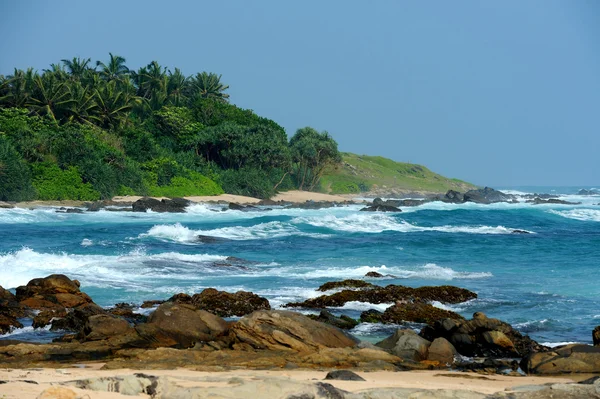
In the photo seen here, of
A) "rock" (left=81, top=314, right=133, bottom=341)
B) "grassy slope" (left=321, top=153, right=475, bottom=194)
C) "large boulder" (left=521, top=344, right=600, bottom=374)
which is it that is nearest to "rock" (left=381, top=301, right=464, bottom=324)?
"large boulder" (left=521, top=344, right=600, bottom=374)

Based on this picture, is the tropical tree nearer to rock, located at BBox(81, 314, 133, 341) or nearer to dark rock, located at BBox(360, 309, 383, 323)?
dark rock, located at BBox(360, 309, 383, 323)

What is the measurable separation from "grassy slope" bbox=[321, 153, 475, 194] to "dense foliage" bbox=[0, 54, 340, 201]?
512 inches

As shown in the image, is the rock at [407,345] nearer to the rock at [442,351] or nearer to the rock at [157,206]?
the rock at [442,351]

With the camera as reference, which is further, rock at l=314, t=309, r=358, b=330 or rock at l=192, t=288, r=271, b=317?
rock at l=192, t=288, r=271, b=317

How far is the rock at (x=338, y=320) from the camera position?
570 inches

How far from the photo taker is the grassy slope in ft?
320

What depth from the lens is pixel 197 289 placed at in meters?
18.8

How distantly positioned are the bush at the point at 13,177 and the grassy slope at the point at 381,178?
4255cm

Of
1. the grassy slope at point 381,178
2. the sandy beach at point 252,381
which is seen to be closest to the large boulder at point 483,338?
the sandy beach at point 252,381

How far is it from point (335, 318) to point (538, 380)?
16.3ft

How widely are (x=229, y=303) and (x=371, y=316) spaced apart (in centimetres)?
298

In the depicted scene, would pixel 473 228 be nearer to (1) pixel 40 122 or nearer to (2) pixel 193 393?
(1) pixel 40 122

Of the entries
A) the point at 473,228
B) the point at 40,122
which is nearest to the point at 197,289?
the point at 473,228

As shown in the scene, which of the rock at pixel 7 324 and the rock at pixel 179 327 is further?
the rock at pixel 7 324
